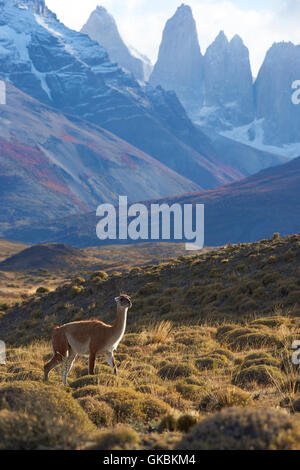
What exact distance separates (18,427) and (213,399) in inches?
162

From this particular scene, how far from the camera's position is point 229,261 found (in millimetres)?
30234

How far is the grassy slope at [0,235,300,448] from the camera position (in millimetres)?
7406

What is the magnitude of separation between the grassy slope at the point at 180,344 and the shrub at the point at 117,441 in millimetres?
11

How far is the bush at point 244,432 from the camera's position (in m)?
4.20

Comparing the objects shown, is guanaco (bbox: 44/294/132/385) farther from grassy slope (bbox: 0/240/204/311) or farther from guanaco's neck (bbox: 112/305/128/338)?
grassy slope (bbox: 0/240/204/311)

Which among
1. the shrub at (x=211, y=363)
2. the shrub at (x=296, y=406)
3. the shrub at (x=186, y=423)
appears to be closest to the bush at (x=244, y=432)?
the shrub at (x=186, y=423)

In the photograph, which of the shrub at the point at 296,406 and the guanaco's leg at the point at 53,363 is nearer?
the shrub at the point at 296,406

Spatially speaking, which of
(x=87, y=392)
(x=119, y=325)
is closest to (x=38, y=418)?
(x=87, y=392)

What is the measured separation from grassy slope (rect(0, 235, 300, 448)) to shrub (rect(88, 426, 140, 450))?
0.4 inches

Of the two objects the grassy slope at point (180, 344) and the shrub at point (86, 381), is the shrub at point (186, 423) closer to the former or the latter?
the grassy slope at point (180, 344)

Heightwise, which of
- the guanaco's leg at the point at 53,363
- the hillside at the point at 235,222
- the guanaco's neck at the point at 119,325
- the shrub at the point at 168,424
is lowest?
the shrub at the point at 168,424

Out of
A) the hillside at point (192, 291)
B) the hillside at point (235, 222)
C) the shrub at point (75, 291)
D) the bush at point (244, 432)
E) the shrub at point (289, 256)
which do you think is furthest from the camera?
the hillside at point (235, 222)
